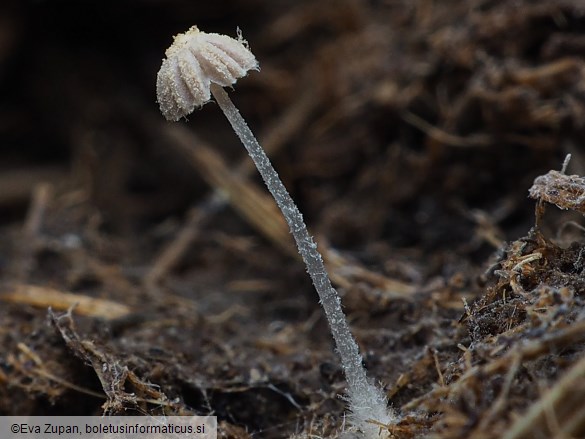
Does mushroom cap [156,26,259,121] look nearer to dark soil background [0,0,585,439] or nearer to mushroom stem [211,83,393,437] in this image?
mushroom stem [211,83,393,437]

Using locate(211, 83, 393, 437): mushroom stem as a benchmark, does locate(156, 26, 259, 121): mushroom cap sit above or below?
above

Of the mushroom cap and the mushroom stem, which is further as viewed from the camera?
the mushroom stem

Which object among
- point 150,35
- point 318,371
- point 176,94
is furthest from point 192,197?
point 176,94

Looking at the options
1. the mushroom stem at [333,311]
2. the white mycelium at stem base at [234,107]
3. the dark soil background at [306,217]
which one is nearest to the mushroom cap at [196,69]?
the white mycelium at stem base at [234,107]

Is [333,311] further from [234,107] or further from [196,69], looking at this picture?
[196,69]

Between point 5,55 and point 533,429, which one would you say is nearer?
point 533,429

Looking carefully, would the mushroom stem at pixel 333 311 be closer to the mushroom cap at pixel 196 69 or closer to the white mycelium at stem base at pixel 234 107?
the white mycelium at stem base at pixel 234 107

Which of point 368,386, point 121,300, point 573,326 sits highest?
point 121,300

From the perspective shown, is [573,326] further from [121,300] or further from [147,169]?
[147,169]

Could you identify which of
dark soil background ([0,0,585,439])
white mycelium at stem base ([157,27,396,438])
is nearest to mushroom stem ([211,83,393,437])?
white mycelium at stem base ([157,27,396,438])
